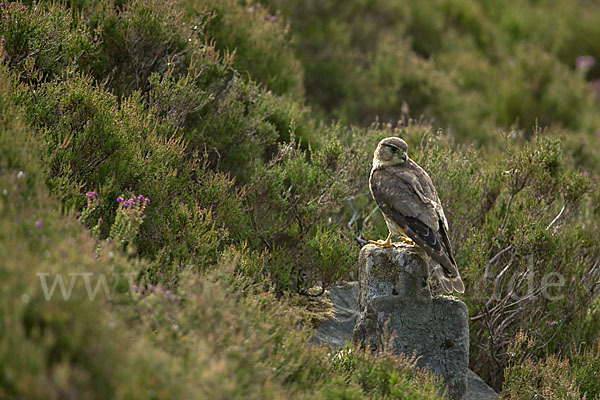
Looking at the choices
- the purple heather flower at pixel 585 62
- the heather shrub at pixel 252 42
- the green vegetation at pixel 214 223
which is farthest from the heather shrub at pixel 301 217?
the purple heather flower at pixel 585 62

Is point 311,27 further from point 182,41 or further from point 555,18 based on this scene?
point 555,18

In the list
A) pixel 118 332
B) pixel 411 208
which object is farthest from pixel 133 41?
pixel 118 332

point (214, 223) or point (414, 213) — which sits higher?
point (414, 213)

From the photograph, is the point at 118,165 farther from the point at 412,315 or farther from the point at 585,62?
the point at 585,62

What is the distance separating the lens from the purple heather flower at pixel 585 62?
14.8 metres

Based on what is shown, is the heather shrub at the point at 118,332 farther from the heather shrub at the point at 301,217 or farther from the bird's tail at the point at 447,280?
the heather shrub at the point at 301,217

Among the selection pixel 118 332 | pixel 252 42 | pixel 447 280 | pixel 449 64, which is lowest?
pixel 252 42

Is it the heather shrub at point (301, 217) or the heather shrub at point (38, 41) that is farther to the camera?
the heather shrub at point (301, 217)

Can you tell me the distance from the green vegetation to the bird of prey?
2.41 ft

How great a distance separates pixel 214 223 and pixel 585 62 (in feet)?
42.2

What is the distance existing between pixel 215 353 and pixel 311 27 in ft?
30.8

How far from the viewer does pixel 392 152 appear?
5.68 metres

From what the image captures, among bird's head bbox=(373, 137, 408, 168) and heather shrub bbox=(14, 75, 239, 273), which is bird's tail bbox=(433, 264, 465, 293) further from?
heather shrub bbox=(14, 75, 239, 273)

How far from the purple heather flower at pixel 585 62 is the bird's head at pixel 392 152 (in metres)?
11.0
